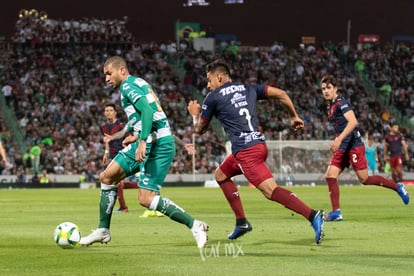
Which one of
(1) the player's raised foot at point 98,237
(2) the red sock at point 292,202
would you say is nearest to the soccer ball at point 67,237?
(1) the player's raised foot at point 98,237

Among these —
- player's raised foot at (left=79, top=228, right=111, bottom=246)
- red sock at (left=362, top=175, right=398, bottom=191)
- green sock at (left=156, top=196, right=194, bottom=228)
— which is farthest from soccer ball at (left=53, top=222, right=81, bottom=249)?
red sock at (left=362, top=175, right=398, bottom=191)

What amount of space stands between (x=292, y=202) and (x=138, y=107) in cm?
238

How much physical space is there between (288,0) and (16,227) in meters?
51.4

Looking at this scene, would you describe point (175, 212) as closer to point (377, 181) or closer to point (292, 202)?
point (292, 202)

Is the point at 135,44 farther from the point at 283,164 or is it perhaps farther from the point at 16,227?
the point at 16,227

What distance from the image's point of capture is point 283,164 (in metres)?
46.9

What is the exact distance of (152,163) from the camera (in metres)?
12.1

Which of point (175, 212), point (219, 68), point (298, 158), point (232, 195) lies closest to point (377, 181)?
point (232, 195)

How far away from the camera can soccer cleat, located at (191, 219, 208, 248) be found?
37.6 ft

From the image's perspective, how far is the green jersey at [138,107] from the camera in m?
12.0

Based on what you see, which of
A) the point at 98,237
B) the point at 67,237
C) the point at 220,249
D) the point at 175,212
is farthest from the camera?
the point at 98,237

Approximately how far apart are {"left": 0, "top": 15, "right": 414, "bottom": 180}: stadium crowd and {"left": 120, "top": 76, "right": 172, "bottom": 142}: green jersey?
1346 inches

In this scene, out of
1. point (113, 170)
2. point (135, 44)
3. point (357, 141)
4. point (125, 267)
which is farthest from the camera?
point (135, 44)

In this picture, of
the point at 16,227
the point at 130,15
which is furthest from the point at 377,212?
the point at 130,15
